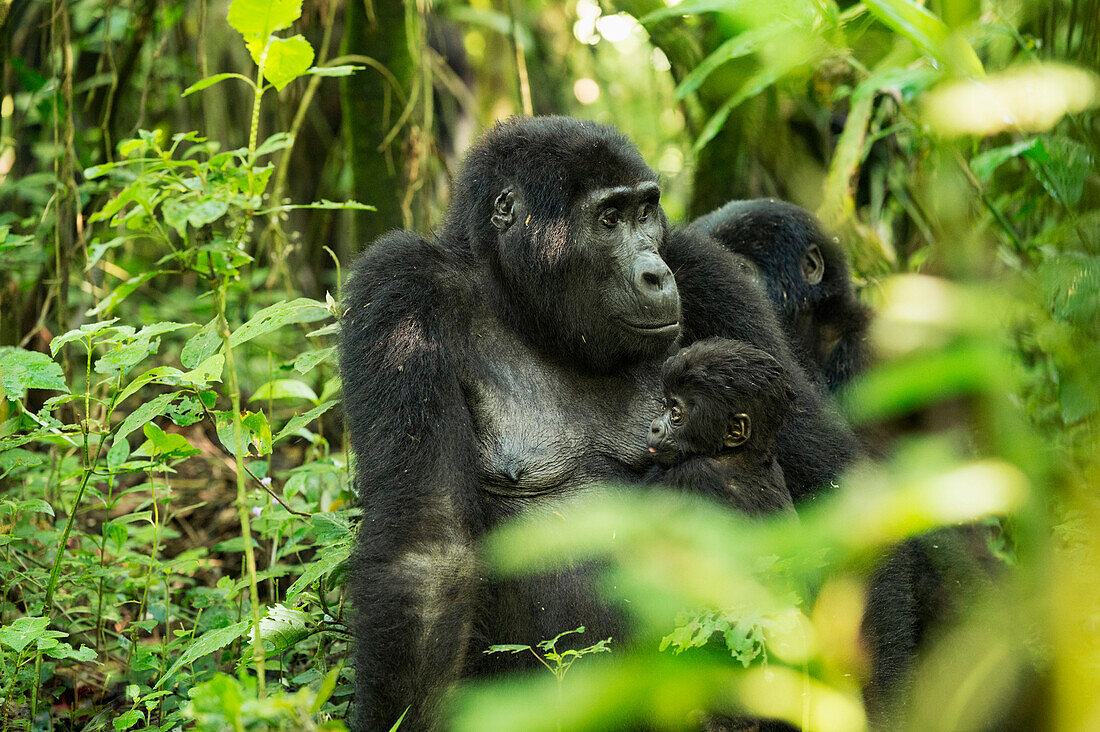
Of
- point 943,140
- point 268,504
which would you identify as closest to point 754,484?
point 268,504

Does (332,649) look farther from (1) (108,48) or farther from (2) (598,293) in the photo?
(1) (108,48)

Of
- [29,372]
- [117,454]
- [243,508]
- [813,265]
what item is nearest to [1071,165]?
[243,508]

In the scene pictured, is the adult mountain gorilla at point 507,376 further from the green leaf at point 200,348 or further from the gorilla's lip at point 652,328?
the green leaf at point 200,348

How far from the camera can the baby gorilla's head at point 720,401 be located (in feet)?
8.98

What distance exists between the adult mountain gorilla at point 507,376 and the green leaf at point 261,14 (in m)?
0.71

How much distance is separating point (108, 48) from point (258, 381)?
79.9 inches

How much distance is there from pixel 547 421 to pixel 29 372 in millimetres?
1452

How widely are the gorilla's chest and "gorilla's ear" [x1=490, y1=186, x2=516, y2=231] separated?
34cm

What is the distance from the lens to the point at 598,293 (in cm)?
290

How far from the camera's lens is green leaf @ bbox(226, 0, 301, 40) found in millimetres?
2291

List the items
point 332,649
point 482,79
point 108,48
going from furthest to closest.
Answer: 1. point 482,79
2. point 108,48
3. point 332,649

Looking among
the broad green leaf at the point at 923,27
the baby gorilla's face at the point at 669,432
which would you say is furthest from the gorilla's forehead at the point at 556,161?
the broad green leaf at the point at 923,27

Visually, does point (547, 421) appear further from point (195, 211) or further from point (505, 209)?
point (195, 211)

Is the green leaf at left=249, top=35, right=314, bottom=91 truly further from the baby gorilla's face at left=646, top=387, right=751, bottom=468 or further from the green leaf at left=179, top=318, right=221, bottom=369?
the baby gorilla's face at left=646, top=387, right=751, bottom=468
